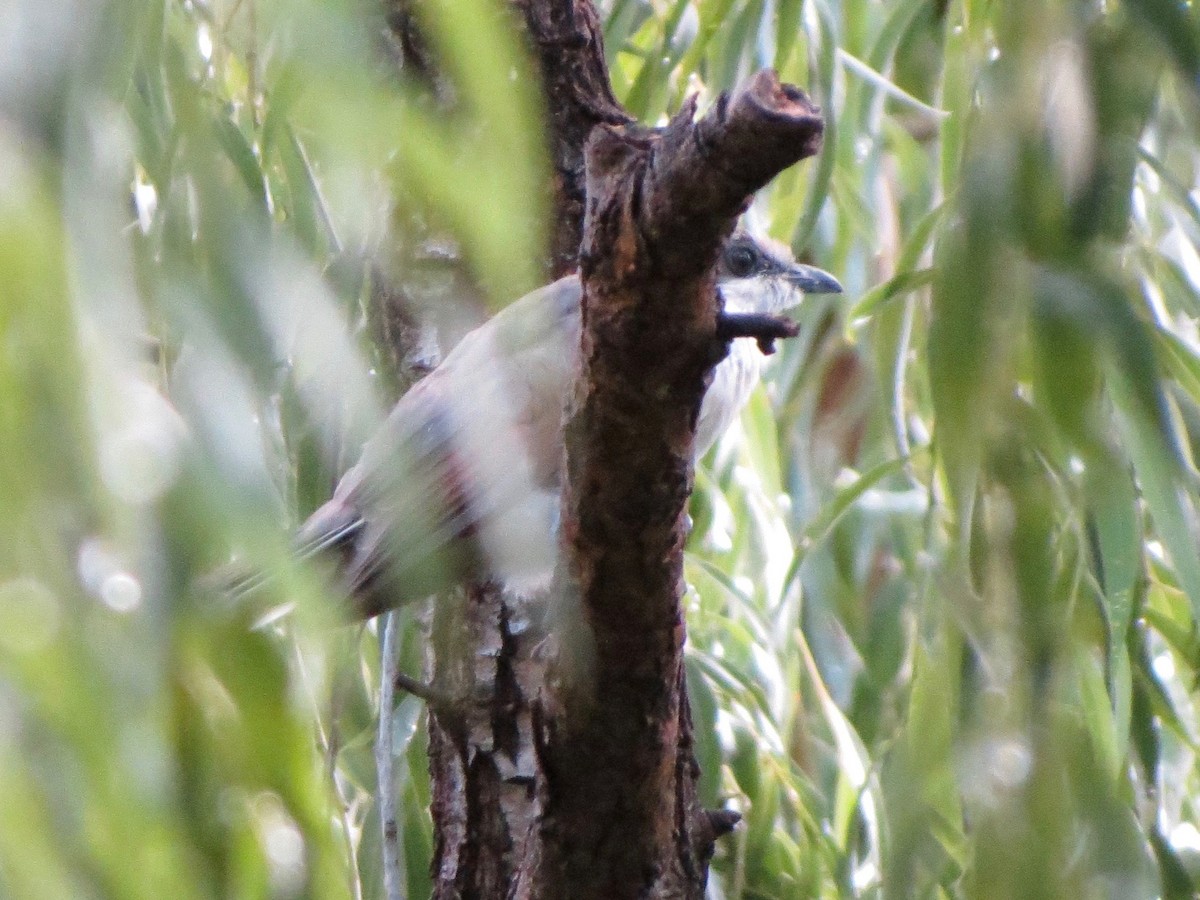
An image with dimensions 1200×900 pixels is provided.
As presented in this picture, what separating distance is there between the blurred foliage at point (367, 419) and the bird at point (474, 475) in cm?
11

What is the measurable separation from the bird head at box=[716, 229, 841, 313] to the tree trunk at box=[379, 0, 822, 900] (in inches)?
34.5

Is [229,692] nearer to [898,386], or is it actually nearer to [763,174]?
[763,174]

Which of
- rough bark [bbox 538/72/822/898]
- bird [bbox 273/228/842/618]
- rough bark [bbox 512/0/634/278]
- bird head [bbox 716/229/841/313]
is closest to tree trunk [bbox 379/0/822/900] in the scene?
rough bark [bbox 538/72/822/898]

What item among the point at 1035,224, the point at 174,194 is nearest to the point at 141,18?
the point at 174,194

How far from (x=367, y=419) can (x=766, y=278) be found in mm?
1651

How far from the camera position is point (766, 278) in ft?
8.49

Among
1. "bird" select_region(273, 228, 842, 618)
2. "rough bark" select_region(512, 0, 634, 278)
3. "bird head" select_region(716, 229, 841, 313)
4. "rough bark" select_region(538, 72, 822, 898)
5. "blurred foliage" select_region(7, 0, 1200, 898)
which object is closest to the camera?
"blurred foliage" select_region(7, 0, 1200, 898)

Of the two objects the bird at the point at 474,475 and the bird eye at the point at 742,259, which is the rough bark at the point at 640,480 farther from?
the bird eye at the point at 742,259

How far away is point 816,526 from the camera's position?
1979 millimetres

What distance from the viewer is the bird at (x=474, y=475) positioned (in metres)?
2.00

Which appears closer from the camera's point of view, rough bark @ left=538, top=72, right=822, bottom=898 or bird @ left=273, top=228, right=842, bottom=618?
rough bark @ left=538, top=72, right=822, bottom=898

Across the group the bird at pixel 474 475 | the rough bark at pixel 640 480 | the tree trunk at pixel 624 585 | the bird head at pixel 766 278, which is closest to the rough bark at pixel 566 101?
the bird at pixel 474 475

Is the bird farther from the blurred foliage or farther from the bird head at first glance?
the bird head

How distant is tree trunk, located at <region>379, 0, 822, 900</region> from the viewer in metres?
1.20
